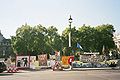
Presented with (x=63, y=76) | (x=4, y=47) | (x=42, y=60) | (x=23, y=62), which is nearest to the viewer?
(x=63, y=76)

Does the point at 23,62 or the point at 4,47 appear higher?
the point at 4,47

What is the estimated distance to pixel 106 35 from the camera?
102 m

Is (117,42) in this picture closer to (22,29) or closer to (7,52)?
(7,52)

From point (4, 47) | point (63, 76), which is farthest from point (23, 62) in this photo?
point (4, 47)

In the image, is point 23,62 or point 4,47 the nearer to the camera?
point 23,62

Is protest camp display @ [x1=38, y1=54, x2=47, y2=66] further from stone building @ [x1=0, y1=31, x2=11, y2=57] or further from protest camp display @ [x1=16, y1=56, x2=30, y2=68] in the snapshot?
stone building @ [x1=0, y1=31, x2=11, y2=57]

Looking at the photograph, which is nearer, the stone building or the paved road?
the paved road

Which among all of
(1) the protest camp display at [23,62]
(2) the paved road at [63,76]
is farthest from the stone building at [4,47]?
(2) the paved road at [63,76]

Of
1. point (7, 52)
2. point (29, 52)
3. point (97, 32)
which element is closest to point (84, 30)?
point (97, 32)

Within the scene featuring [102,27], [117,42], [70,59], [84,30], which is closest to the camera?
[70,59]

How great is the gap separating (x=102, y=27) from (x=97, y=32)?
5.59 metres

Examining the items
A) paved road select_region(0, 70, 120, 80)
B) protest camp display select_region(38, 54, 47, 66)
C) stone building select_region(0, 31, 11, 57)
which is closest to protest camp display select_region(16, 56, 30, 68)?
protest camp display select_region(38, 54, 47, 66)

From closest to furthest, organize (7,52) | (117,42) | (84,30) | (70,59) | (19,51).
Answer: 1. (70,59)
2. (19,51)
3. (84,30)
4. (7,52)
5. (117,42)

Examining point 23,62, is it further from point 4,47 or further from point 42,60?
point 4,47
